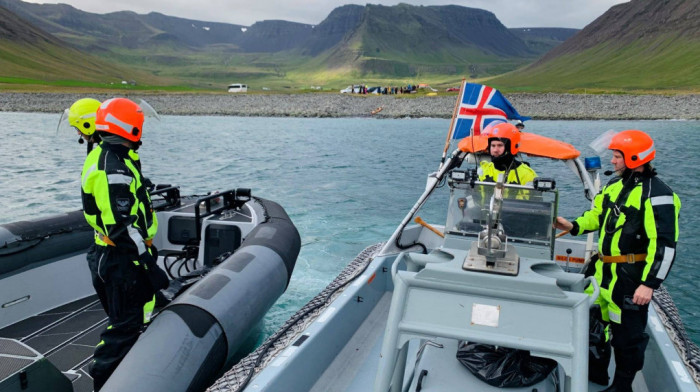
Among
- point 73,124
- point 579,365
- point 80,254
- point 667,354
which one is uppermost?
point 73,124

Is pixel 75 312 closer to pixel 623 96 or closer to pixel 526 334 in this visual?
pixel 526 334

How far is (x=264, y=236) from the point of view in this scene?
5523mm

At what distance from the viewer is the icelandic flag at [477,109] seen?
5859 mm

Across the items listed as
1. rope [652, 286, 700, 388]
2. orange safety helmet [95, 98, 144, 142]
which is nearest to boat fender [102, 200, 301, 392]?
orange safety helmet [95, 98, 144, 142]

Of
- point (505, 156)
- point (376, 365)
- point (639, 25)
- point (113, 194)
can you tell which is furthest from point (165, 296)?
point (639, 25)

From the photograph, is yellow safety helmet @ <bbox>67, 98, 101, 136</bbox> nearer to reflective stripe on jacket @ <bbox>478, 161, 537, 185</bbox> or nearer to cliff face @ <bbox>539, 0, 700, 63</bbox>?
reflective stripe on jacket @ <bbox>478, 161, 537, 185</bbox>

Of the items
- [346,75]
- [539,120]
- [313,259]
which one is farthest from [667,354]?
[346,75]

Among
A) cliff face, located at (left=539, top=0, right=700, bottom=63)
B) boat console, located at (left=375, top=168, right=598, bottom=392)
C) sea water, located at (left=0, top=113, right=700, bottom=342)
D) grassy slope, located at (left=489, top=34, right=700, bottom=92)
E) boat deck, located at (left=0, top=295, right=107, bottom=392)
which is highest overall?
cliff face, located at (left=539, top=0, right=700, bottom=63)

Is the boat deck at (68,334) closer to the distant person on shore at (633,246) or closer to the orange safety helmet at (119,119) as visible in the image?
the orange safety helmet at (119,119)

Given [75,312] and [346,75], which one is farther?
[346,75]

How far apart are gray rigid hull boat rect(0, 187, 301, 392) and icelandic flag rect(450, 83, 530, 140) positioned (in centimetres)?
233

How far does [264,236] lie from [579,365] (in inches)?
150

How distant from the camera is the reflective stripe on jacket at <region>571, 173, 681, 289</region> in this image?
10.00ft

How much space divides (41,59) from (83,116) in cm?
13511
